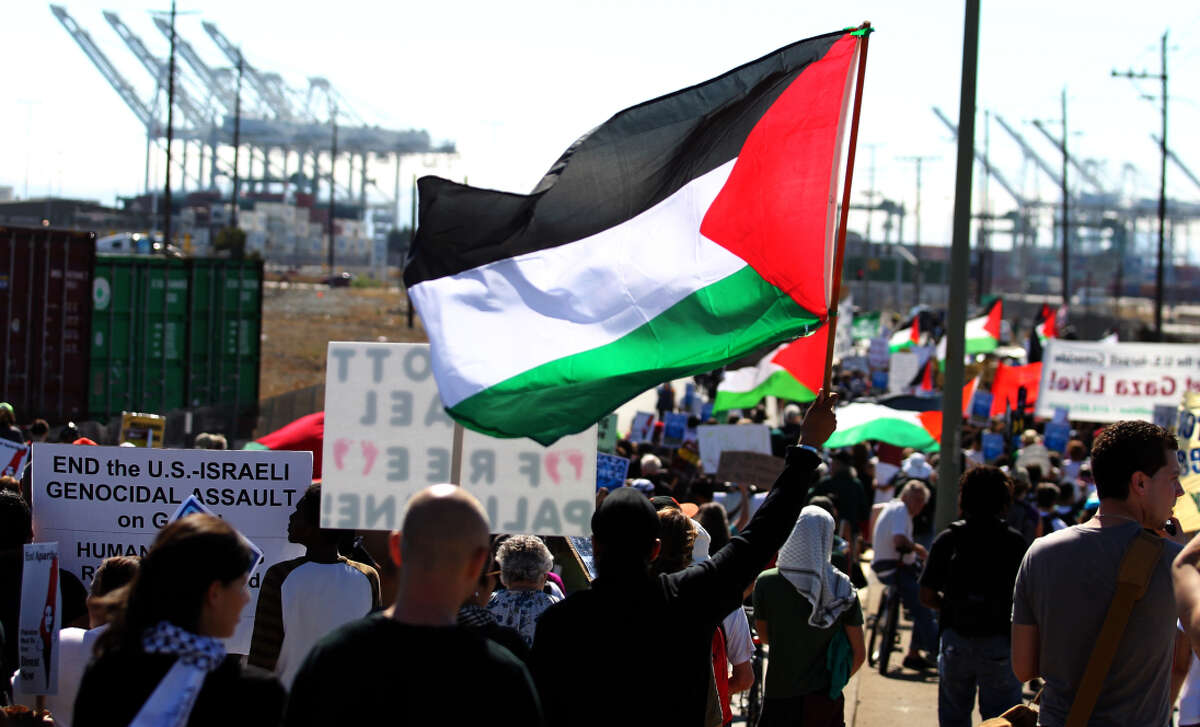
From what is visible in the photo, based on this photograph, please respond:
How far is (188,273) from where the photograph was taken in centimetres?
1997

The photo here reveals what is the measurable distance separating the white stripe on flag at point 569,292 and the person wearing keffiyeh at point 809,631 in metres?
1.28

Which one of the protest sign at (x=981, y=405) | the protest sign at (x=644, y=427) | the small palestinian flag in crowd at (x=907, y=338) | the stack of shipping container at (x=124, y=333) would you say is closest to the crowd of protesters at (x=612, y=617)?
the protest sign at (x=644, y=427)

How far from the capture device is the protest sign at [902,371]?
2656cm

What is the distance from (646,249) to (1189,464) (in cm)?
414

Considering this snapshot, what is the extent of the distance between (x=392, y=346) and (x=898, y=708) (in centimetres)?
476

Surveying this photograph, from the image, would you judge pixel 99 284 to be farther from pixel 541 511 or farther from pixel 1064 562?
pixel 1064 562

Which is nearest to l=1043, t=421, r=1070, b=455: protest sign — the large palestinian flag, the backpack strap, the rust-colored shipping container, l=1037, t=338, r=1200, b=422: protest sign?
l=1037, t=338, r=1200, b=422: protest sign

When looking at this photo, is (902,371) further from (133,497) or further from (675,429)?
(133,497)

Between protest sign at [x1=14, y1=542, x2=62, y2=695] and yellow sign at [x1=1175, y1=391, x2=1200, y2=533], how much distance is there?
4251 mm

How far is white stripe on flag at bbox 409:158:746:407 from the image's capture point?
429 cm

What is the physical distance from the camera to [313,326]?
5516cm

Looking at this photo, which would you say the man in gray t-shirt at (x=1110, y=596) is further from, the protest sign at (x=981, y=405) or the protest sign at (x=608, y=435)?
the protest sign at (x=981, y=405)

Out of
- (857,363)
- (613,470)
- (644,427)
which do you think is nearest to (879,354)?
(857,363)

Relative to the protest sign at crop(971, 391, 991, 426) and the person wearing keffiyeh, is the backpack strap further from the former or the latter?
the protest sign at crop(971, 391, 991, 426)
